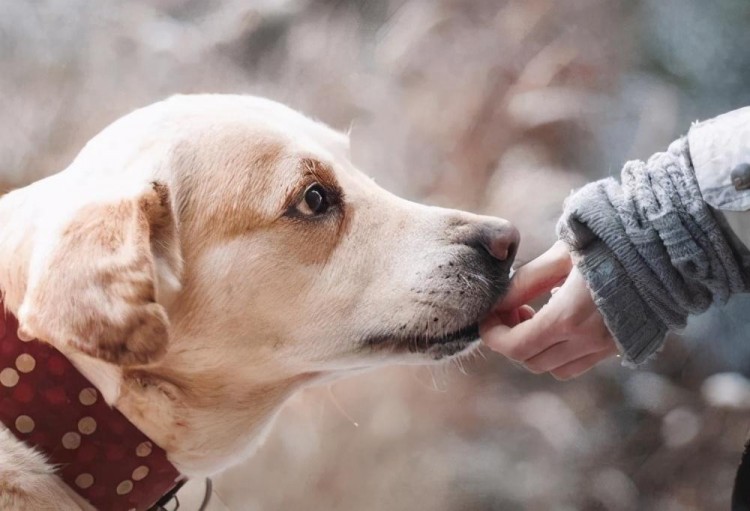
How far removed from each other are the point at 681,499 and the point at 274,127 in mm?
1259

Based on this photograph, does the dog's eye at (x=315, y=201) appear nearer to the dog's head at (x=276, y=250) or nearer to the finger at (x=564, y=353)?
the dog's head at (x=276, y=250)

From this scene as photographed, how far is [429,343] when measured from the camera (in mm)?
1045

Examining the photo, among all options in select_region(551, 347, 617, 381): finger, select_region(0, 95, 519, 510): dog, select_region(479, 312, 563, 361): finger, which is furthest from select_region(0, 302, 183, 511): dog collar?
select_region(551, 347, 617, 381): finger

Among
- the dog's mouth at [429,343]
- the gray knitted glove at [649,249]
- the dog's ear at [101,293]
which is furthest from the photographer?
the dog's mouth at [429,343]

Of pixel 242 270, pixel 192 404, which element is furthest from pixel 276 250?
pixel 192 404

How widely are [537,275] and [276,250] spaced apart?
1.36 ft

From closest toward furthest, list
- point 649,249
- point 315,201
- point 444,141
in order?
1. point 649,249
2. point 315,201
3. point 444,141

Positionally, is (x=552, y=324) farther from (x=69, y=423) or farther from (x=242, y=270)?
(x=69, y=423)

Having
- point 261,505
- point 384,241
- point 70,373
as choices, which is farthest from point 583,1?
point 261,505

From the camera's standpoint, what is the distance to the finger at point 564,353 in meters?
1.06

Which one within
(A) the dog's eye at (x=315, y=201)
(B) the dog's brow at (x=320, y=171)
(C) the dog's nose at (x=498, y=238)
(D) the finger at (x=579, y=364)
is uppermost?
(B) the dog's brow at (x=320, y=171)

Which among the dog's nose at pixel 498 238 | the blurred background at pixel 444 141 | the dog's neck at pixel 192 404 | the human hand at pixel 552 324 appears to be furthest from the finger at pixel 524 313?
the blurred background at pixel 444 141

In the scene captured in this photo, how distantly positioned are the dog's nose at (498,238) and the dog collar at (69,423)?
0.57 m

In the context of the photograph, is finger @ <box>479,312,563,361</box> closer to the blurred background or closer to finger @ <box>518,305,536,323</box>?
finger @ <box>518,305,536,323</box>
